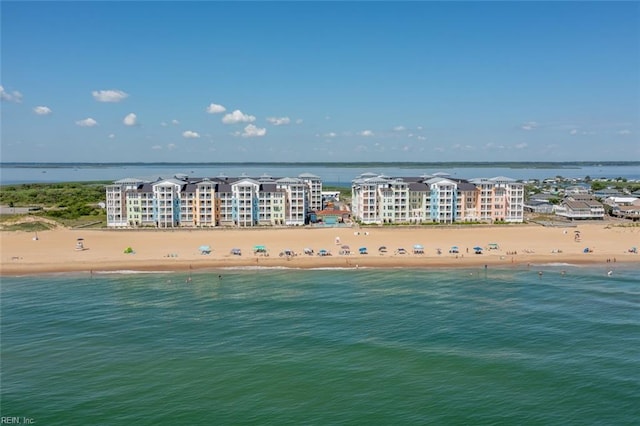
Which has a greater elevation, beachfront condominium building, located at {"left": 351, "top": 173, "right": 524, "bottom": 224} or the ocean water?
beachfront condominium building, located at {"left": 351, "top": 173, "right": 524, "bottom": 224}

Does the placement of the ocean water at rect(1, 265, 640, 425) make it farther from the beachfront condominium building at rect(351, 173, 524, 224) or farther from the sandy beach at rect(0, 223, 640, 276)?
the beachfront condominium building at rect(351, 173, 524, 224)

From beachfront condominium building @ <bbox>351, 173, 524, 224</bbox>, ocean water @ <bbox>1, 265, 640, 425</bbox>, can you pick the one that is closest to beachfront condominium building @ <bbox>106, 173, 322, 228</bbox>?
beachfront condominium building @ <bbox>351, 173, 524, 224</bbox>

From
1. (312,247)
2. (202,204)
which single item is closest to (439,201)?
(312,247)

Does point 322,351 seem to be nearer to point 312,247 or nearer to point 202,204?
point 312,247

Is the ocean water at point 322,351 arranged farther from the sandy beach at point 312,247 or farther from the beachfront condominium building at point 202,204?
the beachfront condominium building at point 202,204

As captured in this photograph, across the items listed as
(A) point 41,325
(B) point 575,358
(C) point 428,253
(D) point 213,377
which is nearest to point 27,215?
(A) point 41,325

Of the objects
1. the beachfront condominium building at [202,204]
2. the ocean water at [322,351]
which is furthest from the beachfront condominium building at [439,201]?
the ocean water at [322,351]

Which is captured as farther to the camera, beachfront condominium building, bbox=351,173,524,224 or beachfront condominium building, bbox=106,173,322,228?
beachfront condominium building, bbox=351,173,524,224
